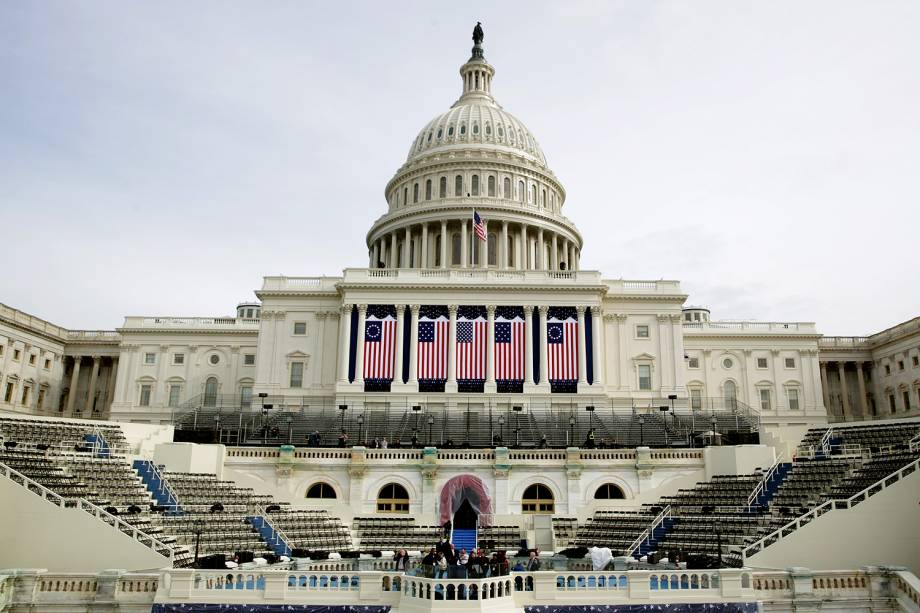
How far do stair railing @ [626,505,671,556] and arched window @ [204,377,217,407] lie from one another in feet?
186

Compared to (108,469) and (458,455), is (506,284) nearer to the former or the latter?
(458,455)

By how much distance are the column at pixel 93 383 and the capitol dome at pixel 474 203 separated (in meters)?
36.6

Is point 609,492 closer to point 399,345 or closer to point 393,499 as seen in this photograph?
point 393,499

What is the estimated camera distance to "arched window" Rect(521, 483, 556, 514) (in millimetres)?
45441

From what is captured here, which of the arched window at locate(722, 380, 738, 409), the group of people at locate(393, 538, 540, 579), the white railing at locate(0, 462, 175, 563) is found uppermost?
the arched window at locate(722, 380, 738, 409)

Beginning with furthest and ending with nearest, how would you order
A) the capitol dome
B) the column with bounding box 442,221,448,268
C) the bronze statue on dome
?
the bronze statue on dome → the capitol dome → the column with bounding box 442,221,448,268

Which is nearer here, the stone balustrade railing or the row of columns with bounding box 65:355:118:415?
the stone balustrade railing

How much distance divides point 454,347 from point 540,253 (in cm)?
2740

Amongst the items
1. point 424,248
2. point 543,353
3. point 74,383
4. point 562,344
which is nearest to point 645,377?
point 562,344

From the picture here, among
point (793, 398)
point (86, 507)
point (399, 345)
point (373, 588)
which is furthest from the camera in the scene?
point (793, 398)

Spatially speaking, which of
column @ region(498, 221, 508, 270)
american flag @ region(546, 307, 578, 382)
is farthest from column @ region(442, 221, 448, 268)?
american flag @ region(546, 307, 578, 382)

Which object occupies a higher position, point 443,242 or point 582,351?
point 443,242

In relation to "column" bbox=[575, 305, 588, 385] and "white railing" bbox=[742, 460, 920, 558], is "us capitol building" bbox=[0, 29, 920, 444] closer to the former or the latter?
"column" bbox=[575, 305, 588, 385]

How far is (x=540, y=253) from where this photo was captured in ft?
298
